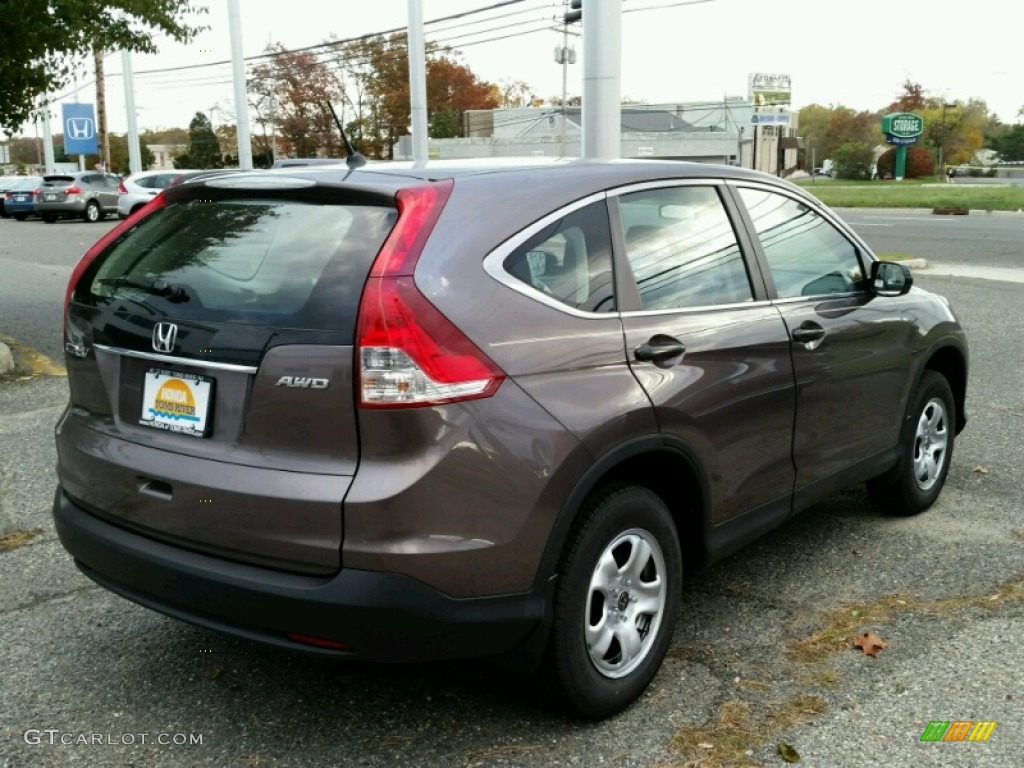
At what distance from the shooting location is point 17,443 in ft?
21.8

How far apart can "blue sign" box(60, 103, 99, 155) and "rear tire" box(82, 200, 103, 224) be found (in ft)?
51.1

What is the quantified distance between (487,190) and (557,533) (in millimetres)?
1023

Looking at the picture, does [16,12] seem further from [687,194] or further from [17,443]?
[687,194]

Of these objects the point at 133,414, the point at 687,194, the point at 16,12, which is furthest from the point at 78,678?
the point at 16,12

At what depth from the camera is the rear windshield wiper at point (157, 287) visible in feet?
10.4

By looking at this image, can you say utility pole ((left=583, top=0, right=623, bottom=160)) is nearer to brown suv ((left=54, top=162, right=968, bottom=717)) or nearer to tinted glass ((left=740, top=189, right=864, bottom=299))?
tinted glass ((left=740, top=189, right=864, bottom=299))

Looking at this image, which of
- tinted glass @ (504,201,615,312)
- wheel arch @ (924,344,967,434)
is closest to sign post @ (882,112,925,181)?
wheel arch @ (924,344,967,434)

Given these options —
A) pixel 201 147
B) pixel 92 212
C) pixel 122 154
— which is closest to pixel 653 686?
pixel 92 212

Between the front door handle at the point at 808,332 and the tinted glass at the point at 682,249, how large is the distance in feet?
0.83

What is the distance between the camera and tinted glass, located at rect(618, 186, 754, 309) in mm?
3539

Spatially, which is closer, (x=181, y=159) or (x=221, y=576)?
(x=221, y=576)

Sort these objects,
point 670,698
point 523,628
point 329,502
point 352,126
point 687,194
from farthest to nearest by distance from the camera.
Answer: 1. point 352,126
2. point 687,194
3. point 670,698
4. point 523,628
5. point 329,502

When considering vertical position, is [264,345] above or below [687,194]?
below

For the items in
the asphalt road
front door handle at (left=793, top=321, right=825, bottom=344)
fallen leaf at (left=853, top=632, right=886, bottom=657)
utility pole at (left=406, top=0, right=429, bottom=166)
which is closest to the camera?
the asphalt road
